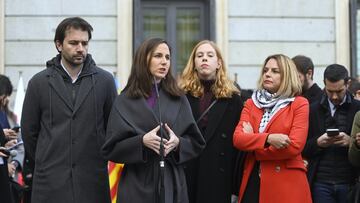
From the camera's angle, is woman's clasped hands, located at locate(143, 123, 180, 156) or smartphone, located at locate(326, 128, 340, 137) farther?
smartphone, located at locate(326, 128, 340, 137)

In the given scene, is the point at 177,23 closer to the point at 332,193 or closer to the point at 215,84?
the point at 215,84

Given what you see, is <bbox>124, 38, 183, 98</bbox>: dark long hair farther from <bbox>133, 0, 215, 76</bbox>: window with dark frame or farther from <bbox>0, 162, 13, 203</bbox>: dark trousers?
<bbox>133, 0, 215, 76</bbox>: window with dark frame

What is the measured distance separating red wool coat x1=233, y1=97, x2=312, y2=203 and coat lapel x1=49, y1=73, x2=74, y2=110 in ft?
4.58

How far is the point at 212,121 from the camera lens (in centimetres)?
671

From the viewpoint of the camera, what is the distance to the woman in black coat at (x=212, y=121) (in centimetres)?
666

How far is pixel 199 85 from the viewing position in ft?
22.7

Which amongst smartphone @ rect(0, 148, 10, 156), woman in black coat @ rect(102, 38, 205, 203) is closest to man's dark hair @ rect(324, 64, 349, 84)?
woman in black coat @ rect(102, 38, 205, 203)

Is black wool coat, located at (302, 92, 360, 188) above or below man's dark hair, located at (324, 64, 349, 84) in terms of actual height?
below

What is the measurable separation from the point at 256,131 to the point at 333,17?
630 centimetres

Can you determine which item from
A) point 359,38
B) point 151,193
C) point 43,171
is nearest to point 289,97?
point 151,193

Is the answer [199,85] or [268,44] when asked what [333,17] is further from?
[199,85]

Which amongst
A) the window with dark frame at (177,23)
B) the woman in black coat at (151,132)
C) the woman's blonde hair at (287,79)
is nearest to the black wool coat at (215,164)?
the woman's blonde hair at (287,79)

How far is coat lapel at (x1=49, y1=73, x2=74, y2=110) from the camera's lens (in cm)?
608

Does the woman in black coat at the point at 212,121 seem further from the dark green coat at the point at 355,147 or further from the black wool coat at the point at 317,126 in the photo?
the dark green coat at the point at 355,147
